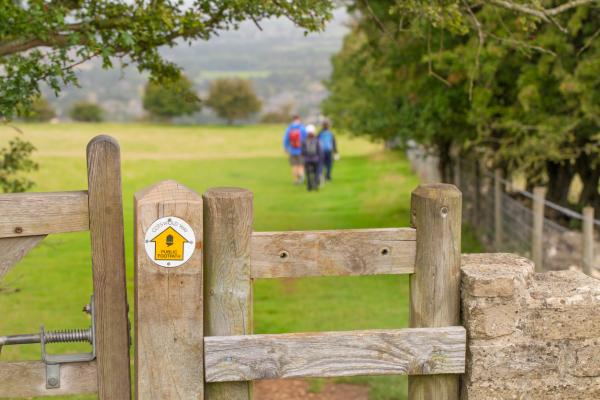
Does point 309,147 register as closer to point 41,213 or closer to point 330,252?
point 330,252

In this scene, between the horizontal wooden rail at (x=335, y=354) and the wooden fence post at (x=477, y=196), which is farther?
the wooden fence post at (x=477, y=196)

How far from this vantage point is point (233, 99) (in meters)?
108

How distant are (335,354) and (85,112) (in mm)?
105991

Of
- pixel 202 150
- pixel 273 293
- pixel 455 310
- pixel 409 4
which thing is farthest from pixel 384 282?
pixel 202 150

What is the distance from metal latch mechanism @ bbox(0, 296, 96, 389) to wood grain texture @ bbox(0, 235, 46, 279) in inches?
13.4

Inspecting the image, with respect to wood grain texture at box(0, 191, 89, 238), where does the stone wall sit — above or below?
below

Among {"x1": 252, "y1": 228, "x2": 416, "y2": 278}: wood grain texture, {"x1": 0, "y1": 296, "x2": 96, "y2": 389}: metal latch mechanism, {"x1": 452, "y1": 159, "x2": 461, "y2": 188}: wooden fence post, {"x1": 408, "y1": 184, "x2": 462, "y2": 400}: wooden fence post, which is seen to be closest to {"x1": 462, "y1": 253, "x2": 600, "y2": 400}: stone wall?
{"x1": 408, "y1": 184, "x2": 462, "y2": 400}: wooden fence post

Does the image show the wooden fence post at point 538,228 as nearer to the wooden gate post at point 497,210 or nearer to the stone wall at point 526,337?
the wooden gate post at point 497,210

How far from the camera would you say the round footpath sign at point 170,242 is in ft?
15.3

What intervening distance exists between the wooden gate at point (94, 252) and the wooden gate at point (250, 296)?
0.11m

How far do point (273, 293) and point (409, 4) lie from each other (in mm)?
6234

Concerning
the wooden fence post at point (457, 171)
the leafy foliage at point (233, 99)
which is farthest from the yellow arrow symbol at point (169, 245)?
the leafy foliage at point (233, 99)

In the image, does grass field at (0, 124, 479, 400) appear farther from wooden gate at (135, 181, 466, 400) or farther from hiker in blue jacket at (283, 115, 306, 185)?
wooden gate at (135, 181, 466, 400)

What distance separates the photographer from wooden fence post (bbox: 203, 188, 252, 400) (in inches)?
189
